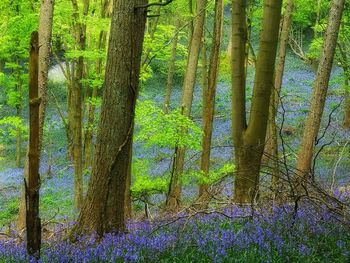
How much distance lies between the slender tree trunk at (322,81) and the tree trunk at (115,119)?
542 cm

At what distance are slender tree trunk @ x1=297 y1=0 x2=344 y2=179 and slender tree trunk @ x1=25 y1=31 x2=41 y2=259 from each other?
21.3 feet

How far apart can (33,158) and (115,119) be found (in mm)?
1205

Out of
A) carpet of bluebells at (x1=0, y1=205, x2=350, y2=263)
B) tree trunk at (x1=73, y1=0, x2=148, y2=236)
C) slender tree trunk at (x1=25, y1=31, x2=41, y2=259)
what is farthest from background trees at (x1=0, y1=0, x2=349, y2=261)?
carpet of bluebells at (x1=0, y1=205, x2=350, y2=263)

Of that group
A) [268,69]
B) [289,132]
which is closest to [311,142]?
[268,69]

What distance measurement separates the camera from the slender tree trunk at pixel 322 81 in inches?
391

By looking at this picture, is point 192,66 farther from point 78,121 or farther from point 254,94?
point 254,94

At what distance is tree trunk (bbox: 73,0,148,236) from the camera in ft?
17.6

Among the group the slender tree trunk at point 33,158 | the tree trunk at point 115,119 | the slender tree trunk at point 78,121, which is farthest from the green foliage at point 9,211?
the slender tree trunk at point 33,158

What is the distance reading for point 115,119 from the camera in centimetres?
542

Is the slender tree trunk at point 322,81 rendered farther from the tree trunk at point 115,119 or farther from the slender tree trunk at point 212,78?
the tree trunk at point 115,119

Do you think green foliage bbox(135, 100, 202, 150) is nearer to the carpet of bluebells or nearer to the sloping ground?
the sloping ground

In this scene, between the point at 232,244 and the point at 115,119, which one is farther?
the point at 115,119

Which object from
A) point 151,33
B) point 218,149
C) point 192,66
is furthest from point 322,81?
point 218,149

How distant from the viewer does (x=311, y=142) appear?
10.4 m
